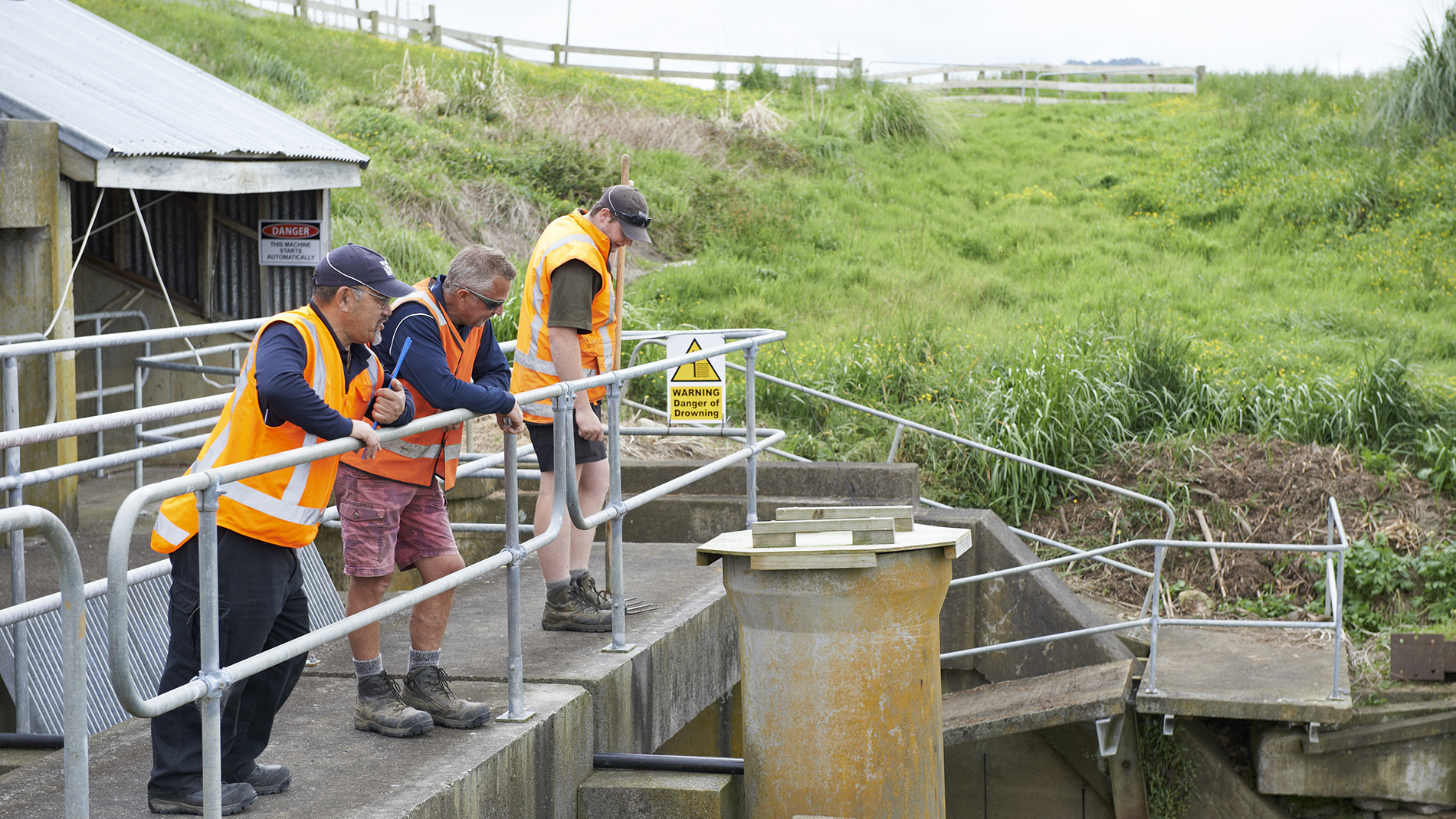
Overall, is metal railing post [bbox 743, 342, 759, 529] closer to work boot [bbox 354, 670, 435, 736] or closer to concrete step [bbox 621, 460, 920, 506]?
work boot [bbox 354, 670, 435, 736]

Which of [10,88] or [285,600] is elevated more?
[10,88]

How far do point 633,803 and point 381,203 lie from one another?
12443 millimetres

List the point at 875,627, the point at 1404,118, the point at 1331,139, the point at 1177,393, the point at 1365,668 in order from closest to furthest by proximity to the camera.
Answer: the point at 875,627 < the point at 1365,668 < the point at 1177,393 < the point at 1404,118 < the point at 1331,139

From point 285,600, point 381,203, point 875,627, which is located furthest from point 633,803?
point 381,203

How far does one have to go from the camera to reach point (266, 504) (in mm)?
3180

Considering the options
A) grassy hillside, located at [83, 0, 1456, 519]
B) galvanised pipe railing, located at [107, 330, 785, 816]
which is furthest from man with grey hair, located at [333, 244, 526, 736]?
grassy hillside, located at [83, 0, 1456, 519]

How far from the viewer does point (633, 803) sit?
13.8 ft

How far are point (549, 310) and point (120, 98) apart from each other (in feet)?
16.2

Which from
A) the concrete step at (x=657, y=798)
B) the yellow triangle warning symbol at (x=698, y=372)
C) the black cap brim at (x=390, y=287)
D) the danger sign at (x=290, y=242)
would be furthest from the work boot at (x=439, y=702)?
the danger sign at (x=290, y=242)

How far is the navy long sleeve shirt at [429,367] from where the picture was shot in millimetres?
3736

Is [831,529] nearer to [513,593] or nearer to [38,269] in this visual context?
[513,593]

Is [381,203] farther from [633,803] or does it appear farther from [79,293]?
[633,803]

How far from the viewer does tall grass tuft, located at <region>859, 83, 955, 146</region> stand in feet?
76.7

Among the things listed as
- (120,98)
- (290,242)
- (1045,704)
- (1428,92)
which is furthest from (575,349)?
(1428,92)
